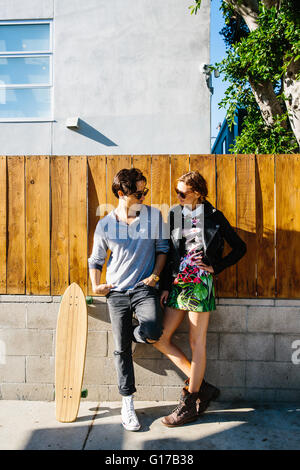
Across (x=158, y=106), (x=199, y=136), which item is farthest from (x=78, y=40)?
(x=199, y=136)

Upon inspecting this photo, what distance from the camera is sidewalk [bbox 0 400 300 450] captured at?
244 cm

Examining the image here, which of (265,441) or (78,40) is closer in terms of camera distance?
(265,441)

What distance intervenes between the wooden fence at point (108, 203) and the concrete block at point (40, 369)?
1.95ft

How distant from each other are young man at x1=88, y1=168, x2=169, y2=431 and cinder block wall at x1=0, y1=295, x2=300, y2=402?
1.28 ft

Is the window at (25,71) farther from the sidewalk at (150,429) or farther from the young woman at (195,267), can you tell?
the sidewalk at (150,429)

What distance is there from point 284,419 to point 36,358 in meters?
2.14

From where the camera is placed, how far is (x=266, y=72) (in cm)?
430

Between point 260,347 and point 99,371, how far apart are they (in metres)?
1.43

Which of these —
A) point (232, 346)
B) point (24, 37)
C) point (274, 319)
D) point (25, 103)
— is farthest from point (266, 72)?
point (24, 37)

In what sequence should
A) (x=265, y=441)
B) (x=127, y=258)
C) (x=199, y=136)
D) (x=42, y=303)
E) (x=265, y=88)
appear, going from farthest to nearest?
1. (x=199, y=136)
2. (x=265, y=88)
3. (x=42, y=303)
4. (x=127, y=258)
5. (x=265, y=441)

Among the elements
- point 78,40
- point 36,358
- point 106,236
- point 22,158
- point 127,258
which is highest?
point 78,40

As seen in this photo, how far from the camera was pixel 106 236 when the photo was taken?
2.76 m

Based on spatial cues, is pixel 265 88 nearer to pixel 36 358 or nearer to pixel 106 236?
pixel 106 236

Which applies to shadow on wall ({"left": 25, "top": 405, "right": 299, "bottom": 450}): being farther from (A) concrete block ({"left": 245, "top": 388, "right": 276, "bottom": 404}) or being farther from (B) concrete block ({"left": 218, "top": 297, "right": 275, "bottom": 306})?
(B) concrete block ({"left": 218, "top": 297, "right": 275, "bottom": 306})
